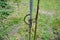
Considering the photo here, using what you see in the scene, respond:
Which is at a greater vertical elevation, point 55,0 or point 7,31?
point 55,0

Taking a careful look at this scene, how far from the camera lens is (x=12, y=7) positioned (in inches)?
144

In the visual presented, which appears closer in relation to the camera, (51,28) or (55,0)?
(51,28)

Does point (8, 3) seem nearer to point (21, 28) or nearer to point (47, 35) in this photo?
point (21, 28)

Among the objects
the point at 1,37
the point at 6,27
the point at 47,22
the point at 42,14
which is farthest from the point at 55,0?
the point at 1,37

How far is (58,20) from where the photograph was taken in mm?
3297

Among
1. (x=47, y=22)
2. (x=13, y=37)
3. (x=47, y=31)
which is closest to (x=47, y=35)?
(x=47, y=31)

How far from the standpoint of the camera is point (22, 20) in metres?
3.25

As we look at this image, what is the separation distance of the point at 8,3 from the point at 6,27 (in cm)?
91

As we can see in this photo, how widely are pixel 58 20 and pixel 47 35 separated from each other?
57 cm

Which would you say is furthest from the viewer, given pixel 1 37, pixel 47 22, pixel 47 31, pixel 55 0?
pixel 55 0

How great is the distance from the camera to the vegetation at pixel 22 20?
9.47 ft

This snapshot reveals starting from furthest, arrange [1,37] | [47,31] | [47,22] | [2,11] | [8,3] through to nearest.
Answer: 1. [8,3]
2. [2,11]
3. [47,22]
4. [47,31]
5. [1,37]

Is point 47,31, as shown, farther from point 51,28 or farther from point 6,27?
point 6,27

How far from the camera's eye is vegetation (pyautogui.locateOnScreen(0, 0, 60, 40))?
2.89 meters
